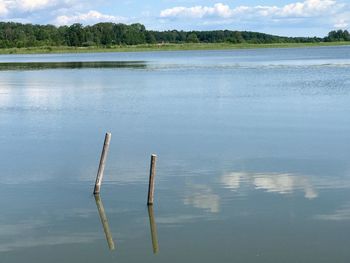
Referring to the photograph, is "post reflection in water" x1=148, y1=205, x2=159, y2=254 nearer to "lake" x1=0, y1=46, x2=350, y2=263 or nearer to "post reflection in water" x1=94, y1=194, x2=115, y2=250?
"lake" x1=0, y1=46, x2=350, y2=263

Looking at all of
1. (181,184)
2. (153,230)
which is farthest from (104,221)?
(181,184)

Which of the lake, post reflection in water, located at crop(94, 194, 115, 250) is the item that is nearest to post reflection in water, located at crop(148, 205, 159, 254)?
the lake

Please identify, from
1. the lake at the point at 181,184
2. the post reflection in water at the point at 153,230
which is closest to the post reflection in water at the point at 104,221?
the lake at the point at 181,184

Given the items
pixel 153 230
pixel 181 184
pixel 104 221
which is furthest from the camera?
pixel 181 184

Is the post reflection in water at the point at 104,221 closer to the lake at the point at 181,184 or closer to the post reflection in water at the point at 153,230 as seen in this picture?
the lake at the point at 181,184

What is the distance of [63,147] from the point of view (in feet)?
74.4

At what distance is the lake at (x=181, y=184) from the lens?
12.1 metres

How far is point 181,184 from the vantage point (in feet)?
54.6

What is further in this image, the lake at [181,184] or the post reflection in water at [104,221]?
the post reflection in water at [104,221]

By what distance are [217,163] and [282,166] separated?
1.87m

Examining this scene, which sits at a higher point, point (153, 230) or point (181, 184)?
point (153, 230)

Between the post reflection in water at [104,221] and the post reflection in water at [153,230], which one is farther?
the post reflection in water at [104,221]

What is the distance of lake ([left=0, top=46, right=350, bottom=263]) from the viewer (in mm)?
12070

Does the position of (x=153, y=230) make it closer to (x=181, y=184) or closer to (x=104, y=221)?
(x=104, y=221)
